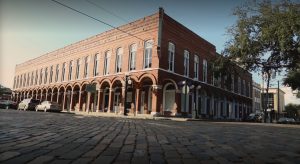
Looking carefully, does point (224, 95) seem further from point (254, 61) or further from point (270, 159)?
point (270, 159)

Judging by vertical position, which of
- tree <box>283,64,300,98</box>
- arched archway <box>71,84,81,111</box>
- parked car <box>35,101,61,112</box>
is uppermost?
tree <box>283,64,300,98</box>

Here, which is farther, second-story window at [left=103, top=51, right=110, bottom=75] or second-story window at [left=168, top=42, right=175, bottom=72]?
second-story window at [left=103, top=51, right=110, bottom=75]

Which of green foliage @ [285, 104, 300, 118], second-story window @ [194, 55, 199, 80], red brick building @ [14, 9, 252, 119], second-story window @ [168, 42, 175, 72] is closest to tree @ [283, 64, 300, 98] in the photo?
red brick building @ [14, 9, 252, 119]

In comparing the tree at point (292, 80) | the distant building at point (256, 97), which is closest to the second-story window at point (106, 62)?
the tree at point (292, 80)

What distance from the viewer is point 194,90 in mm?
32375

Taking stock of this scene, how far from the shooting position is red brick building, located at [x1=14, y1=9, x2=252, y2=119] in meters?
28.2

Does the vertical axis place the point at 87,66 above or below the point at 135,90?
above

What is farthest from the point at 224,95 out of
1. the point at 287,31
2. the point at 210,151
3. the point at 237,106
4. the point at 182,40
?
the point at 210,151

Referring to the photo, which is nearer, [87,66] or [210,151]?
[210,151]

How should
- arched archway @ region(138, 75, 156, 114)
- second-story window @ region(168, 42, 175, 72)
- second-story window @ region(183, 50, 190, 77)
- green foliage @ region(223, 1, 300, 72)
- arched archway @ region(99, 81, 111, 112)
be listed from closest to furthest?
green foliage @ region(223, 1, 300, 72) < second-story window @ region(168, 42, 175, 72) < arched archway @ region(138, 75, 156, 114) < second-story window @ region(183, 50, 190, 77) < arched archway @ region(99, 81, 111, 112)

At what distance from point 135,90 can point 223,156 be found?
25.3 metres

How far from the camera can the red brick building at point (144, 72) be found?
1110 inches

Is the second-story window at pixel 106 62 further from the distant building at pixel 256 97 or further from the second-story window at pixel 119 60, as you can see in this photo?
the distant building at pixel 256 97

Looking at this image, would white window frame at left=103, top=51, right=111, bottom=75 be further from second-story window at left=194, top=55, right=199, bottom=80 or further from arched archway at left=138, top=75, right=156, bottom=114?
second-story window at left=194, top=55, right=199, bottom=80
